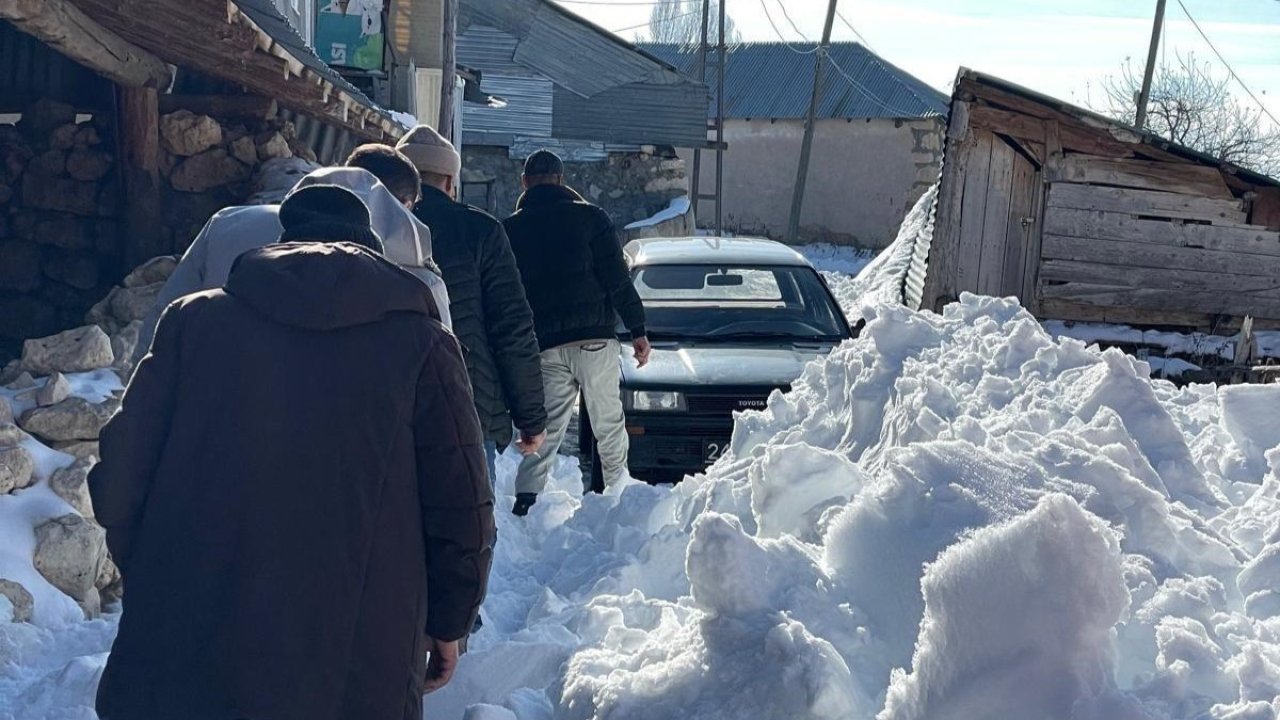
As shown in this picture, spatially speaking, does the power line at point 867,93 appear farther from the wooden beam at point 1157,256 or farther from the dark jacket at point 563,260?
the dark jacket at point 563,260

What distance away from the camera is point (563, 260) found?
22.0 ft

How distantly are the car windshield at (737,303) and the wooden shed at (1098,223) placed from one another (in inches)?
170

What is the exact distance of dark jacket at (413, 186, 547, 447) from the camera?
5.05 meters

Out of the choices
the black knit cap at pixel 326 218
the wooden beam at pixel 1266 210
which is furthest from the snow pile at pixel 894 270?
the black knit cap at pixel 326 218

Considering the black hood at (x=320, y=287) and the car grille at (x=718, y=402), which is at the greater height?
the black hood at (x=320, y=287)

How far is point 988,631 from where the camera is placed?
2.99m

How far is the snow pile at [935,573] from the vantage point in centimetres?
297

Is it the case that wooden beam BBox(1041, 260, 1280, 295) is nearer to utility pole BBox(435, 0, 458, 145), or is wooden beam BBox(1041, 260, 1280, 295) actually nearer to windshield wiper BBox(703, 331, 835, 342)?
windshield wiper BBox(703, 331, 835, 342)

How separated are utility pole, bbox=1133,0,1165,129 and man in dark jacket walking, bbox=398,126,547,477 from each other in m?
23.0

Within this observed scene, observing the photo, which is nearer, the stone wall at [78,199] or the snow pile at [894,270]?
the stone wall at [78,199]

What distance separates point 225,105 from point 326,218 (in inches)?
206

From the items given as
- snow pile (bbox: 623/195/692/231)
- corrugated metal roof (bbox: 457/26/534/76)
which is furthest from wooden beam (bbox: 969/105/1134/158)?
corrugated metal roof (bbox: 457/26/534/76)

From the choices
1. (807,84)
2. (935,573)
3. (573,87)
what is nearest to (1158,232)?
(935,573)

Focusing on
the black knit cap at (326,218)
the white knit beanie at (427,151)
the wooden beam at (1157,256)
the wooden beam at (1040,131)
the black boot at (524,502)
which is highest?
the wooden beam at (1040,131)
